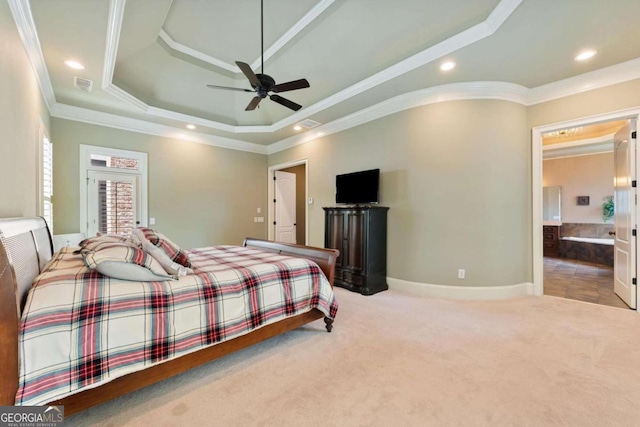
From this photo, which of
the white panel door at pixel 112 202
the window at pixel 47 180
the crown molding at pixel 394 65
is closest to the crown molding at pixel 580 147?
the crown molding at pixel 394 65

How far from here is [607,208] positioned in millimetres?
6434

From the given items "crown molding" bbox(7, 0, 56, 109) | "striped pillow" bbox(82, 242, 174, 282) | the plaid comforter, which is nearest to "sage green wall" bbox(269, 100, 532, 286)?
the plaid comforter

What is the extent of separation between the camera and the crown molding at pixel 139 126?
13.5ft

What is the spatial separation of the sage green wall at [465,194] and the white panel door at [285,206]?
3.33 meters

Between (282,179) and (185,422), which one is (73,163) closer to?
(282,179)

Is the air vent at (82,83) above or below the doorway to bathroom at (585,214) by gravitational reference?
above

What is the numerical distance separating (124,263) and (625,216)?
5.39 m

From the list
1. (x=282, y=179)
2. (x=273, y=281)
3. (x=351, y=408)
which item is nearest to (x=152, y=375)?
(x=273, y=281)

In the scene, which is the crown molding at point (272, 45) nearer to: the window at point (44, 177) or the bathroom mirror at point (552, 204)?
the window at point (44, 177)

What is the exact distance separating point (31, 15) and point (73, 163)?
250cm

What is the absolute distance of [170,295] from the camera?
1729 mm

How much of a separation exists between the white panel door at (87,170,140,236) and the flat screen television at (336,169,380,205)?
144 inches

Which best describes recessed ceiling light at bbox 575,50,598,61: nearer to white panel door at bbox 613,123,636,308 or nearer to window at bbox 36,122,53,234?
white panel door at bbox 613,123,636,308
